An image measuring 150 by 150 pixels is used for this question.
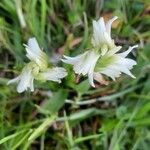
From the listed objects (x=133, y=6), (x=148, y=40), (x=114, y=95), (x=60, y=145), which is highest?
(x=133, y=6)

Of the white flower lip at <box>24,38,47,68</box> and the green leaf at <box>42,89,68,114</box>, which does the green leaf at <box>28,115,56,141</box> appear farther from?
the white flower lip at <box>24,38,47,68</box>

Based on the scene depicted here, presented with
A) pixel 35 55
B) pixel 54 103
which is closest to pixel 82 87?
pixel 54 103

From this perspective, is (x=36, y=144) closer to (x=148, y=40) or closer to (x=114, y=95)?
(x=114, y=95)

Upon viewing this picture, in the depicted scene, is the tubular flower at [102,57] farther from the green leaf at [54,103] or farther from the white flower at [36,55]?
the green leaf at [54,103]

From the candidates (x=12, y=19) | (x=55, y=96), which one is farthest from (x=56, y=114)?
(x=12, y=19)

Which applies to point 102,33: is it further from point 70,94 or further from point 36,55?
point 70,94

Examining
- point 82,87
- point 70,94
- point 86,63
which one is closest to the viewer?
point 86,63

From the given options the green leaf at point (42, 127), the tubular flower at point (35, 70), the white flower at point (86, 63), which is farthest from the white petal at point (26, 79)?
the green leaf at point (42, 127)
